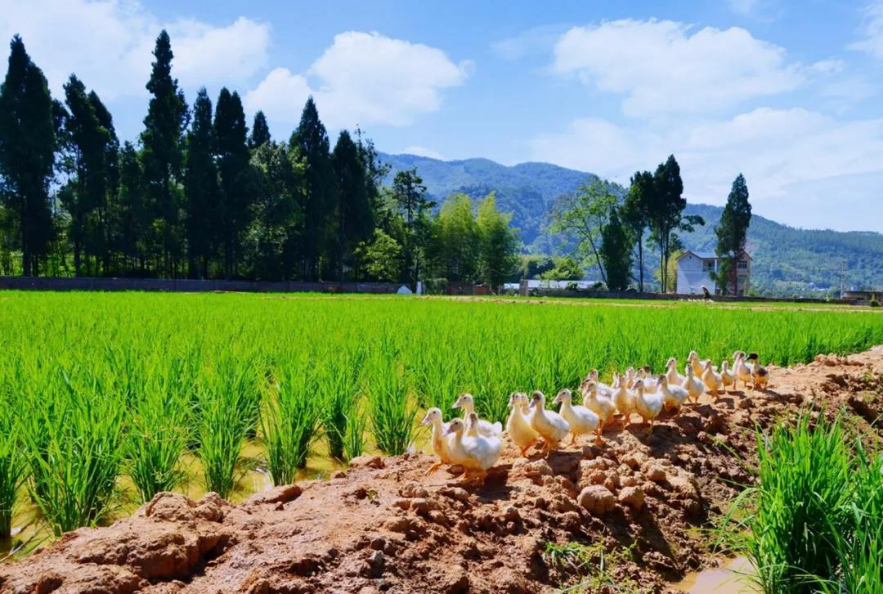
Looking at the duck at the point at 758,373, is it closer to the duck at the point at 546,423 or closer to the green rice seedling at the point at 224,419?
the duck at the point at 546,423

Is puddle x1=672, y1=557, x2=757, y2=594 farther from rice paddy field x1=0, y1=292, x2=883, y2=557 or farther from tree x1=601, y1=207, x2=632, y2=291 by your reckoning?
tree x1=601, y1=207, x2=632, y2=291

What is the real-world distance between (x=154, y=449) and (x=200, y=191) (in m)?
41.6

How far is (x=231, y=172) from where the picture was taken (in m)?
43.1

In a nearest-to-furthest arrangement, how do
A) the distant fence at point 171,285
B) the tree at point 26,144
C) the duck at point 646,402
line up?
the duck at point 646,402 < the distant fence at point 171,285 < the tree at point 26,144

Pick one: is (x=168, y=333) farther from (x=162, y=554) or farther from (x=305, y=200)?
(x=305, y=200)

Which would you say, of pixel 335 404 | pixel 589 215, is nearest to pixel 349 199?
pixel 589 215

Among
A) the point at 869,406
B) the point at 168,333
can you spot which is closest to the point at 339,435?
the point at 168,333

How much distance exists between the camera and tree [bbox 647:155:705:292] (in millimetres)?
58750

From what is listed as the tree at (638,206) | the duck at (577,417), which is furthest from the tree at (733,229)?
the duck at (577,417)

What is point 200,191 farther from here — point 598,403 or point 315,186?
point 598,403

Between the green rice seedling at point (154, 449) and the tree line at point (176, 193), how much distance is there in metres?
40.4

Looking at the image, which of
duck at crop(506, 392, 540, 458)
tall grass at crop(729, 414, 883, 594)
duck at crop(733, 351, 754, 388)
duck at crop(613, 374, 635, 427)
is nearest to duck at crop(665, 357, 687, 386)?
duck at crop(613, 374, 635, 427)

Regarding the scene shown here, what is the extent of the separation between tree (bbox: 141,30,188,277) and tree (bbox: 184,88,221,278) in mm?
804

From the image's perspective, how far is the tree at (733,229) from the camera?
196 feet
